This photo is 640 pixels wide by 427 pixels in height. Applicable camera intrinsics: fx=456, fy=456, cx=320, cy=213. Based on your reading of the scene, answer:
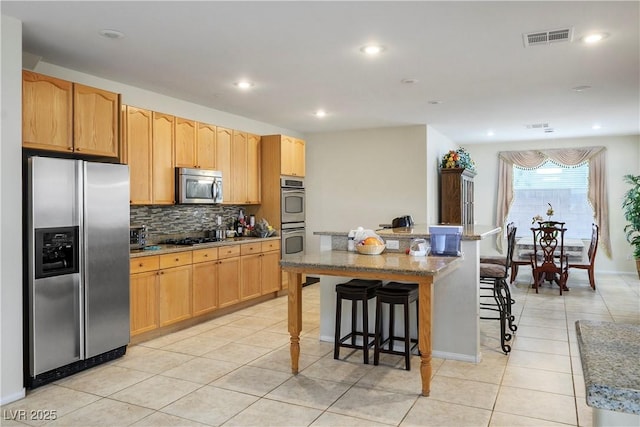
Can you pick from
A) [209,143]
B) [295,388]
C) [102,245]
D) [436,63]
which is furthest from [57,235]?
[436,63]

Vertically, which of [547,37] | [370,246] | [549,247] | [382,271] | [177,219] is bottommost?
[549,247]

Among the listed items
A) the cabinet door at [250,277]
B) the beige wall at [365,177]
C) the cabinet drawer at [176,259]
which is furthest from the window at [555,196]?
the cabinet drawer at [176,259]

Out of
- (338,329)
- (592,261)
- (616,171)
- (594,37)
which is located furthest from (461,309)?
(616,171)

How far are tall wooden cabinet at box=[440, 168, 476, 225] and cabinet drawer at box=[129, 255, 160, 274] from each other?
4812mm

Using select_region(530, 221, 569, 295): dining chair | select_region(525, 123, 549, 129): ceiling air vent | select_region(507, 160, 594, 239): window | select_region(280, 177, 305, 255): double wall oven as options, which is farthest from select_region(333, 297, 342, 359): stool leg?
select_region(507, 160, 594, 239): window

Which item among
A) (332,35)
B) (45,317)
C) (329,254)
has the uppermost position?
(332,35)

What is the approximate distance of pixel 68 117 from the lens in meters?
3.58

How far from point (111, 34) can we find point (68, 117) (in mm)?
789

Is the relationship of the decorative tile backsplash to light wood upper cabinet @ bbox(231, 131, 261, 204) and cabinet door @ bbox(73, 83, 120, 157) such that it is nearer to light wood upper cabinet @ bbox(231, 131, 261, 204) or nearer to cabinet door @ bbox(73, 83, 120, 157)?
light wood upper cabinet @ bbox(231, 131, 261, 204)

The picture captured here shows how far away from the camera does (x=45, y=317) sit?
3264mm

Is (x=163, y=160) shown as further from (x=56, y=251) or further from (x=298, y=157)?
(x=298, y=157)

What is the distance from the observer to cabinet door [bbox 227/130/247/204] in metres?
5.96

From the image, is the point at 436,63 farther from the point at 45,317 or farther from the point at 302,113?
the point at 45,317

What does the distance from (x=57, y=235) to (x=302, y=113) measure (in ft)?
11.7
